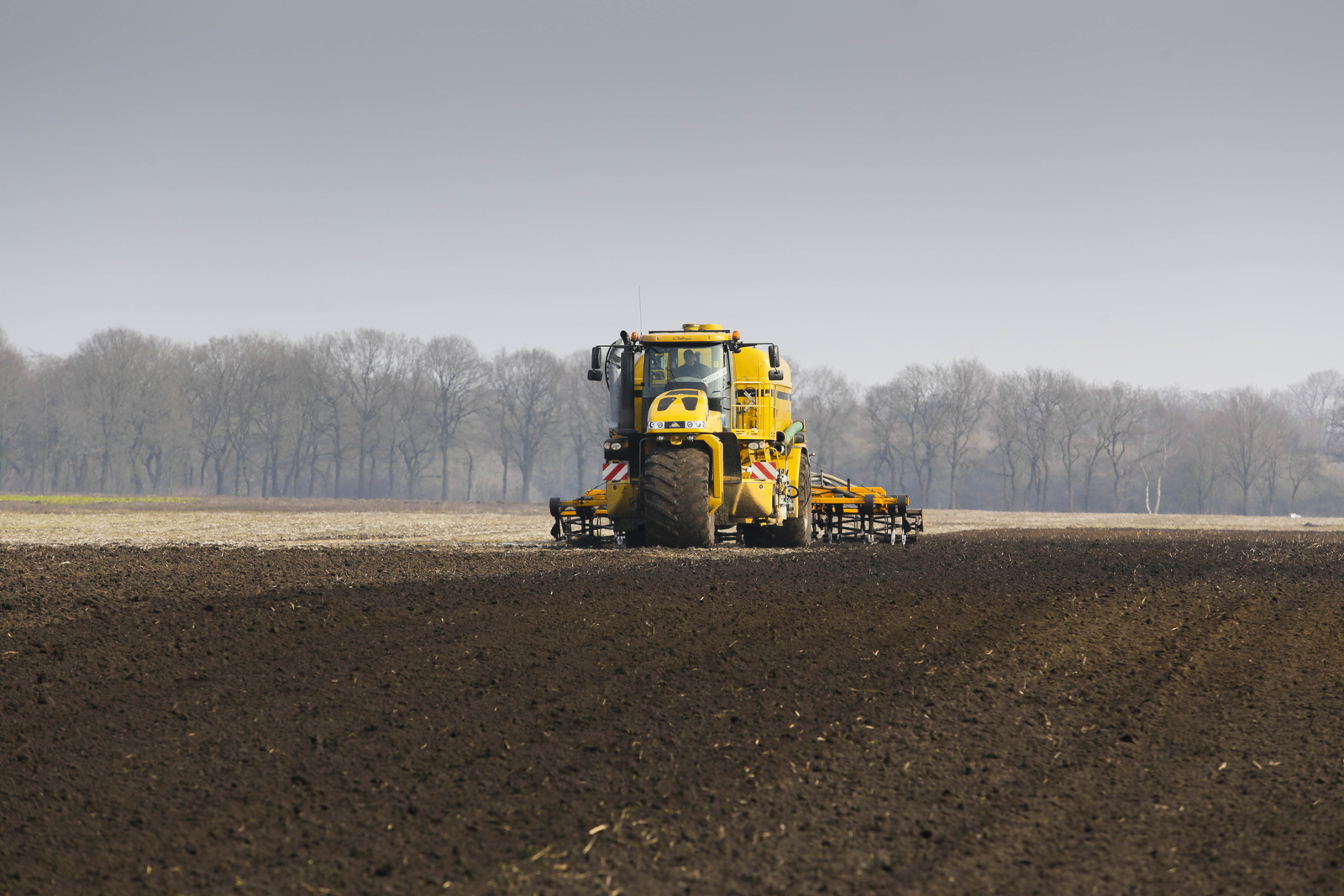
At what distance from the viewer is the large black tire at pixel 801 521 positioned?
18.3 meters

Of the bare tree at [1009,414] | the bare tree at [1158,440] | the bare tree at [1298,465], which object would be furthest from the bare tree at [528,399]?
the bare tree at [1298,465]

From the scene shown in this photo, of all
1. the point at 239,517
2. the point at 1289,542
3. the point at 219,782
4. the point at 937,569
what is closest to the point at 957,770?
the point at 219,782

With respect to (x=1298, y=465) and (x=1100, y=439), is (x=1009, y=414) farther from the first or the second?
(x=1298, y=465)

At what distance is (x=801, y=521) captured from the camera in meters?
18.3

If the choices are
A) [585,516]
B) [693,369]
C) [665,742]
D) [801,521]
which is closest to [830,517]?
[801,521]

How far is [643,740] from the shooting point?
18.3ft

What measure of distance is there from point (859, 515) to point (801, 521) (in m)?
2.55

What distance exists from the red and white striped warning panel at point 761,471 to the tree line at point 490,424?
5930 centimetres

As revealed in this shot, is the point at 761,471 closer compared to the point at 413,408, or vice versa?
the point at 761,471

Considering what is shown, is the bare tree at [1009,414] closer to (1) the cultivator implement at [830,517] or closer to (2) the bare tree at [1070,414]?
(2) the bare tree at [1070,414]

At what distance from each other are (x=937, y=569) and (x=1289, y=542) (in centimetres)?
1221

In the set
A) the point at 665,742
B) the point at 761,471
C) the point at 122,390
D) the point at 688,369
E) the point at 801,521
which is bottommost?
the point at 665,742

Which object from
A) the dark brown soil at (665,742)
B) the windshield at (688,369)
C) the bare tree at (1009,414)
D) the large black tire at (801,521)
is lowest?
the dark brown soil at (665,742)

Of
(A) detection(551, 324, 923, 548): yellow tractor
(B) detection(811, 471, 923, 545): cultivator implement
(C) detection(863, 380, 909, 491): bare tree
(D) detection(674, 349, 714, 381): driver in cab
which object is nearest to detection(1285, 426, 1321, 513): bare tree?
(C) detection(863, 380, 909, 491): bare tree
